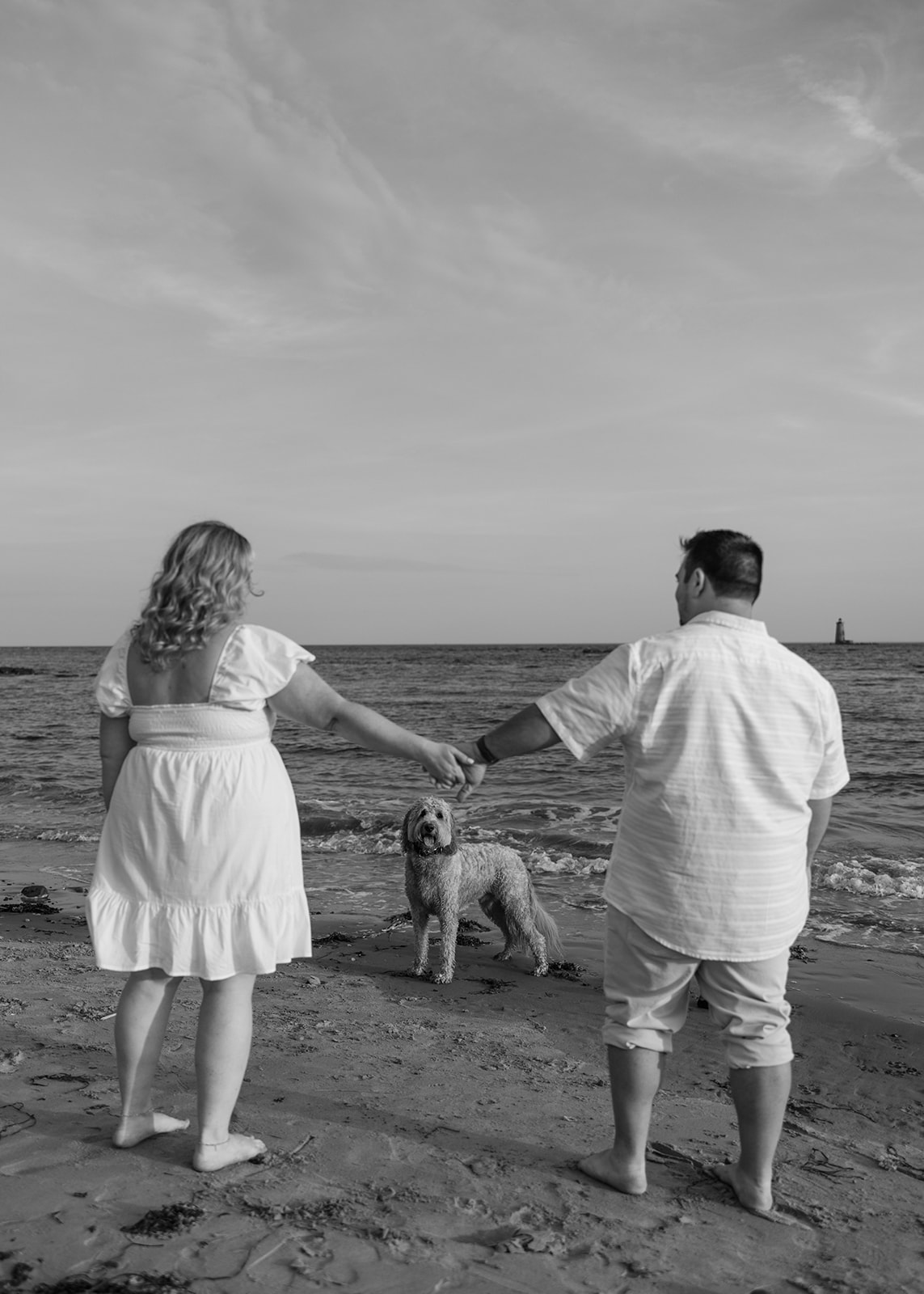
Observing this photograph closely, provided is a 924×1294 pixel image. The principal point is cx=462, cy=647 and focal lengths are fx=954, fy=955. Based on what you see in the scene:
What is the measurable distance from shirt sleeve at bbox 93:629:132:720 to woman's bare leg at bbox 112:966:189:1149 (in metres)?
0.82

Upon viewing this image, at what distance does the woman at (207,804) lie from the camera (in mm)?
2934

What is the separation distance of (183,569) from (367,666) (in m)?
61.0

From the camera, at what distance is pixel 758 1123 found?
2918 mm

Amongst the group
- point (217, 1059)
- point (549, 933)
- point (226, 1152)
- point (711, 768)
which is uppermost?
point (711, 768)

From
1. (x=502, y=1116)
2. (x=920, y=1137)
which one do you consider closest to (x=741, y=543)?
(x=502, y=1116)

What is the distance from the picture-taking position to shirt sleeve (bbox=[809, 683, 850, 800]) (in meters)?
2.94

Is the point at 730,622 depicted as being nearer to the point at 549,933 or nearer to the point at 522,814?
the point at 549,933

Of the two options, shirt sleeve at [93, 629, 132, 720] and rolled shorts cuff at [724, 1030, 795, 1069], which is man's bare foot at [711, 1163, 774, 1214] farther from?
shirt sleeve at [93, 629, 132, 720]

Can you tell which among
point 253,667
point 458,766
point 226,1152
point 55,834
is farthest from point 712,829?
point 55,834

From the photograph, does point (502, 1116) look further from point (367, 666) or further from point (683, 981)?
point (367, 666)

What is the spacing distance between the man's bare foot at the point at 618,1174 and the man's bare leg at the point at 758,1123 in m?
0.31

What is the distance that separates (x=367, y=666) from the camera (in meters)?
63.7

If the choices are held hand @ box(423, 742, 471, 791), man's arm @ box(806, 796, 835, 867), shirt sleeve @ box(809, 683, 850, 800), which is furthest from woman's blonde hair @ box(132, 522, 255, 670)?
man's arm @ box(806, 796, 835, 867)

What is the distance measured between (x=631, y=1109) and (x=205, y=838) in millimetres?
1573
